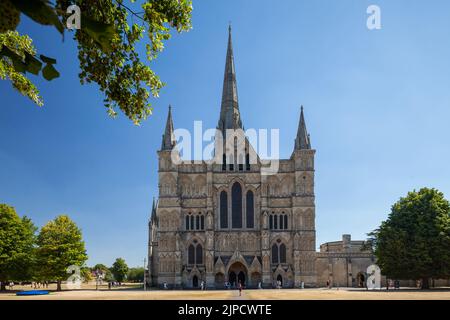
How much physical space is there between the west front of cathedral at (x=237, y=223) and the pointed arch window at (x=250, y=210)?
99 mm

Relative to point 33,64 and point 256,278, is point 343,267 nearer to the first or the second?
point 256,278

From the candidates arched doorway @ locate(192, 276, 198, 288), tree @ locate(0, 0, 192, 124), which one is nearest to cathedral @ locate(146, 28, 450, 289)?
arched doorway @ locate(192, 276, 198, 288)

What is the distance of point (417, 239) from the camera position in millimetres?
44000

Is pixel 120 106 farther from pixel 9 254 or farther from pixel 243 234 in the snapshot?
pixel 243 234

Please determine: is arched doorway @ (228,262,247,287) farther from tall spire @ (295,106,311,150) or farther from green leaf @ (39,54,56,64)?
green leaf @ (39,54,56,64)

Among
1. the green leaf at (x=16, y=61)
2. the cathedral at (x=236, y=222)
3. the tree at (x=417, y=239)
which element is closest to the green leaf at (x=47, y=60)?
the green leaf at (x=16, y=61)

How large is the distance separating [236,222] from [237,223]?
18 cm

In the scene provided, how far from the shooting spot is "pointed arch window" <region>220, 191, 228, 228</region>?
58.0 metres

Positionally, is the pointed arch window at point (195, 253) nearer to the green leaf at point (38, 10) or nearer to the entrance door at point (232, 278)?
the entrance door at point (232, 278)

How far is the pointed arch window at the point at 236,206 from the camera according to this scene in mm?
58194

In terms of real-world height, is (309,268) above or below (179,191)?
below

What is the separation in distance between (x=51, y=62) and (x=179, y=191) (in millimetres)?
56468

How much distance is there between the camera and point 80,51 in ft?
18.5
